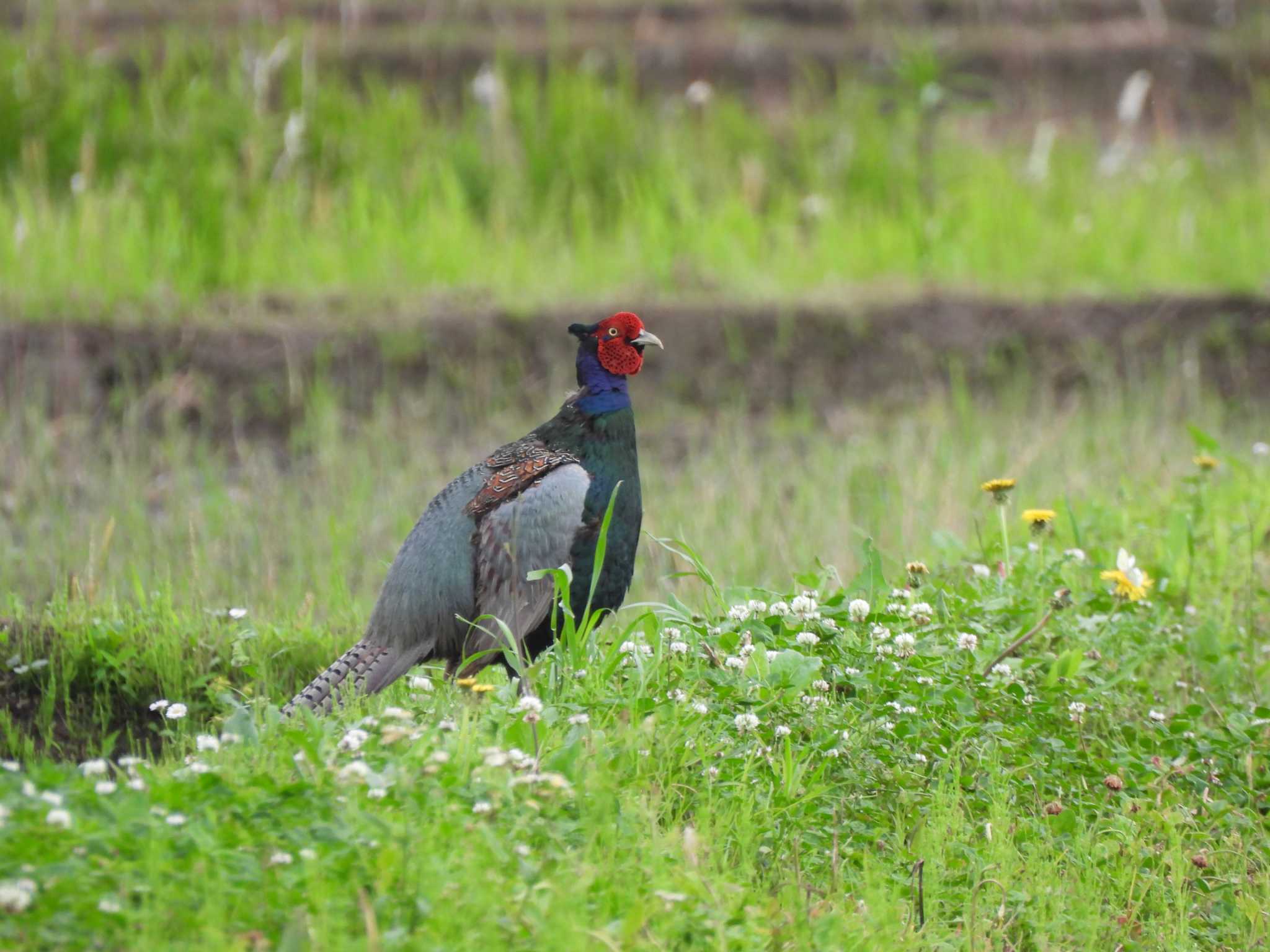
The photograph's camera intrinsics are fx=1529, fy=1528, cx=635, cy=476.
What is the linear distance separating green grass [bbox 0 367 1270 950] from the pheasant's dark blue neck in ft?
1.71

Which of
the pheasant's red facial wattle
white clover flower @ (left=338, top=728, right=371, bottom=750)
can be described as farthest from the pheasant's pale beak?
white clover flower @ (left=338, top=728, right=371, bottom=750)

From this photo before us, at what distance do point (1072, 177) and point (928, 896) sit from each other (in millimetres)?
7967

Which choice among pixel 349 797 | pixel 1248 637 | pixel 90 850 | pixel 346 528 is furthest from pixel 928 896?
pixel 346 528

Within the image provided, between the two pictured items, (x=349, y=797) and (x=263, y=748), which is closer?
(x=349, y=797)

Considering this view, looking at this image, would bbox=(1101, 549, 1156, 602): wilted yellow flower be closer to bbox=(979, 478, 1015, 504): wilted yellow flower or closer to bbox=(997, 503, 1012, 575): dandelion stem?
bbox=(997, 503, 1012, 575): dandelion stem

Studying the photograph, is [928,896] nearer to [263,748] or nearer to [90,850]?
[263,748]

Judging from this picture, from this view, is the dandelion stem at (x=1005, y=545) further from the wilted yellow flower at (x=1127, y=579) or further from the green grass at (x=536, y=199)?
the green grass at (x=536, y=199)

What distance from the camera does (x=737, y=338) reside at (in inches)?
335

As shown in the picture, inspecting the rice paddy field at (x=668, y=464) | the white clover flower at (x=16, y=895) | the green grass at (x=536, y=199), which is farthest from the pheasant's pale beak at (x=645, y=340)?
the green grass at (x=536, y=199)

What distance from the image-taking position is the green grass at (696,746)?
8.65 ft

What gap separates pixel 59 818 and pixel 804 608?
1904 millimetres

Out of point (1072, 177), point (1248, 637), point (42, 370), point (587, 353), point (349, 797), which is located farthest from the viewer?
point (1072, 177)

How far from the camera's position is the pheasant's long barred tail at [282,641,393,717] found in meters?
3.93

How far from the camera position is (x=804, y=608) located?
3793 mm
